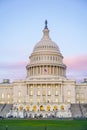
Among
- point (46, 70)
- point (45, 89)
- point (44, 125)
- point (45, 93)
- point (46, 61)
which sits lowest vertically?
point (44, 125)

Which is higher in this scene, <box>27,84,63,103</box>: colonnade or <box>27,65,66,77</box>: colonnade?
<box>27,65,66,77</box>: colonnade

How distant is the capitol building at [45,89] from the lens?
112 m

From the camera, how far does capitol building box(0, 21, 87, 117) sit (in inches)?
4419

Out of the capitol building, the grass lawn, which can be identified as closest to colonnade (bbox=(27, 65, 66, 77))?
the capitol building

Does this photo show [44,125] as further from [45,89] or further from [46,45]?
[46,45]

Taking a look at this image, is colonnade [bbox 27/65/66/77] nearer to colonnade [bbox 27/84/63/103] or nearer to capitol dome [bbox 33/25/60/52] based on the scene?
capitol dome [bbox 33/25/60/52]

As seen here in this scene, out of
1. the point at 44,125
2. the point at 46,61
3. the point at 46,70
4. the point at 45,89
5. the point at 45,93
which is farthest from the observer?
the point at 46,61

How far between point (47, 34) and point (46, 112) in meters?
59.5

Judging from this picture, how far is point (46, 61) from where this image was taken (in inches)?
5389

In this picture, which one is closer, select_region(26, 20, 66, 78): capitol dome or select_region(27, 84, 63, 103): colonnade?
select_region(27, 84, 63, 103): colonnade

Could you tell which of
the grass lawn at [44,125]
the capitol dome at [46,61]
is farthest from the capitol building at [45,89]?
the grass lawn at [44,125]

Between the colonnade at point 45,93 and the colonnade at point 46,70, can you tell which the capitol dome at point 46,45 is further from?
the colonnade at point 45,93

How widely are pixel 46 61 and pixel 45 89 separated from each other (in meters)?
17.9

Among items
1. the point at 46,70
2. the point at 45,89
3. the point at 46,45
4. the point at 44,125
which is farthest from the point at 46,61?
the point at 44,125
